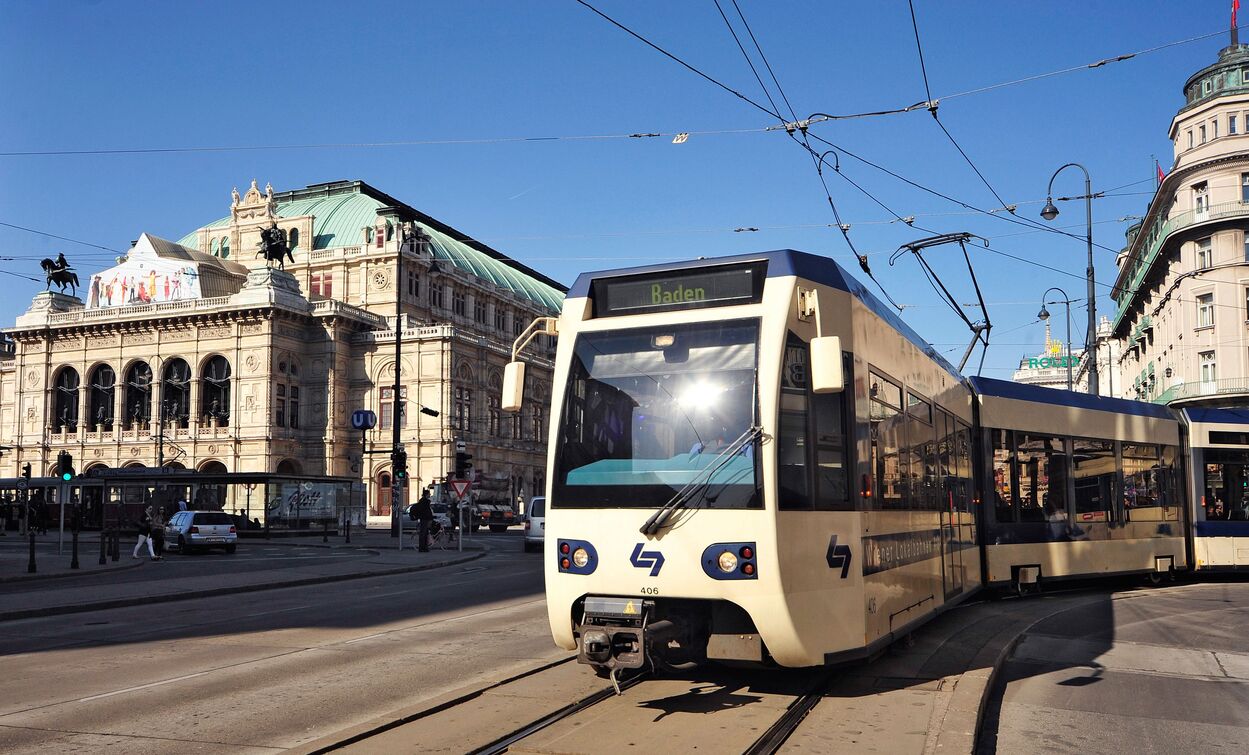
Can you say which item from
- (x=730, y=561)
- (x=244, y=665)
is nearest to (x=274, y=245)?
(x=244, y=665)

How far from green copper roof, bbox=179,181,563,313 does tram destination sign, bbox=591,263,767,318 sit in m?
76.8

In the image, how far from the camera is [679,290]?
8.10 m

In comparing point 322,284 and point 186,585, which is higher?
point 322,284

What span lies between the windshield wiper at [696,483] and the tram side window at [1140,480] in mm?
12415

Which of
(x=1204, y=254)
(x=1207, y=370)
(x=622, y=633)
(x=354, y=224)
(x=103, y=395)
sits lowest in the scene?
(x=622, y=633)

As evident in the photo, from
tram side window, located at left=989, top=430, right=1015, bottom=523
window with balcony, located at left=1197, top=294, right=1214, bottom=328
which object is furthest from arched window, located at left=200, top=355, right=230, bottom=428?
tram side window, located at left=989, top=430, right=1015, bottom=523

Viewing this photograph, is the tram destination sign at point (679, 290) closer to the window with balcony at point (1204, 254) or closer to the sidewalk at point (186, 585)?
the sidewalk at point (186, 585)

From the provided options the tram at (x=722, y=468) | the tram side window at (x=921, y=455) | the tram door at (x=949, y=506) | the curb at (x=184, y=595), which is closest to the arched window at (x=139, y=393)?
the curb at (x=184, y=595)

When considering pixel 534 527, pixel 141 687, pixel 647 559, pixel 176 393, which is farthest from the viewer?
pixel 176 393

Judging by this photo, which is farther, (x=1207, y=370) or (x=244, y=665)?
(x=1207, y=370)

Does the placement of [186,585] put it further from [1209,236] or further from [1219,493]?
[1209,236]

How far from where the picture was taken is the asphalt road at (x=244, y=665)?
753 cm

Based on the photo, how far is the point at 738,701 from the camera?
805 centimetres

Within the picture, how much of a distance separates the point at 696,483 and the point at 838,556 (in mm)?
1288
